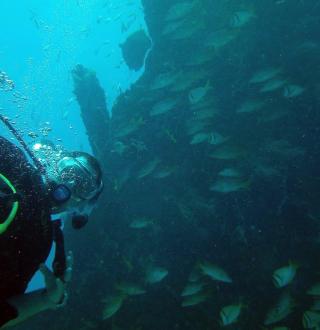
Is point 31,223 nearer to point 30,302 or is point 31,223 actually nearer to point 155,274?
point 30,302

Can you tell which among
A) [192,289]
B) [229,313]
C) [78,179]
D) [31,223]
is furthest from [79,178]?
[192,289]

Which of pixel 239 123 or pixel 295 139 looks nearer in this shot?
pixel 295 139

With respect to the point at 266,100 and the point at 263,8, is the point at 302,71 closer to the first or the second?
the point at 266,100

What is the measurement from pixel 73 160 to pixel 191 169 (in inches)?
A: 280

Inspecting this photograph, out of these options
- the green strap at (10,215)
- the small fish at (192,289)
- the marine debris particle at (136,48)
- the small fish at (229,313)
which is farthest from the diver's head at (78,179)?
the marine debris particle at (136,48)

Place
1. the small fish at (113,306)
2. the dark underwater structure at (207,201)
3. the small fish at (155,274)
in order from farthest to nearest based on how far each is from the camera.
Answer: the dark underwater structure at (207,201) → the small fish at (155,274) → the small fish at (113,306)

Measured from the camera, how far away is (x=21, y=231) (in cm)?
244

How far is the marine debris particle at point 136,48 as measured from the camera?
14.2 meters

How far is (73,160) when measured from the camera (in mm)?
3510

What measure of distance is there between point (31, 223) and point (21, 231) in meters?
0.12

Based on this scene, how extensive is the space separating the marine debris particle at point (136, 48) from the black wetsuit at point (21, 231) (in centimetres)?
1224

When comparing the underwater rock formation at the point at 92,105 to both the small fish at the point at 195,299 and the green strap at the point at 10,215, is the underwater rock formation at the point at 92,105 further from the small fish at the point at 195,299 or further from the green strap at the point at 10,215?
the green strap at the point at 10,215

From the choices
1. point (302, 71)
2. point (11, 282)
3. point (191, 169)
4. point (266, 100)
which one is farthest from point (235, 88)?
point (11, 282)

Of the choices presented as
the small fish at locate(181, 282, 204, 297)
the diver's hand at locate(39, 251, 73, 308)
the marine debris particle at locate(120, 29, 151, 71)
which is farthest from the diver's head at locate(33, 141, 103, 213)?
the marine debris particle at locate(120, 29, 151, 71)
